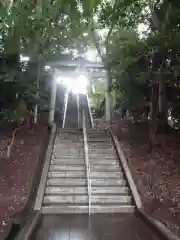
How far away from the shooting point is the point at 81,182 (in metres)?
9.83

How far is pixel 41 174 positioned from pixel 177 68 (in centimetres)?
533

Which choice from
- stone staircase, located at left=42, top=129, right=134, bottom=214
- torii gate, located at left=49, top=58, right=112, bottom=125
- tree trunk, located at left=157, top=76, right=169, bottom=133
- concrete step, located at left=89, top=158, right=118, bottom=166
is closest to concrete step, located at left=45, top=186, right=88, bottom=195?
stone staircase, located at left=42, top=129, right=134, bottom=214

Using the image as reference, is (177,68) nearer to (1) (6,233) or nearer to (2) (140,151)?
(2) (140,151)

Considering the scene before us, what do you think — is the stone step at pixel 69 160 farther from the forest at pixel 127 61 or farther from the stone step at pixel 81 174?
the forest at pixel 127 61

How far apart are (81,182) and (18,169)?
203cm

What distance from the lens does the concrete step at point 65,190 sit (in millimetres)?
9203

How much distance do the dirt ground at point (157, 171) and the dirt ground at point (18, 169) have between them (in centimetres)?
316

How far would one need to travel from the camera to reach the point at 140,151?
12109mm

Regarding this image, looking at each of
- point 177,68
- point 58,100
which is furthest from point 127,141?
point 58,100

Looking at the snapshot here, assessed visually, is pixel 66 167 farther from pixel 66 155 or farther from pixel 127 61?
pixel 127 61

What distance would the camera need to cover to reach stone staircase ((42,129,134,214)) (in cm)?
859

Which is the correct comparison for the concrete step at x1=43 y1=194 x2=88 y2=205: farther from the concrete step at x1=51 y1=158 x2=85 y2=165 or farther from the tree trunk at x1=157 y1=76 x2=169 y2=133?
the tree trunk at x1=157 y1=76 x2=169 y2=133

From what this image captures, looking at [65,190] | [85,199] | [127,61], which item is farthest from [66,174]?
[127,61]

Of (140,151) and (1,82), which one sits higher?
(1,82)
